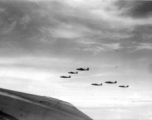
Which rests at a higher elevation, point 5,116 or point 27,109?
point 27,109

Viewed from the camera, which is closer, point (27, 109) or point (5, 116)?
point (5, 116)

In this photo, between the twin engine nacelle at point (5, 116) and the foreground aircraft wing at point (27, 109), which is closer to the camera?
the twin engine nacelle at point (5, 116)

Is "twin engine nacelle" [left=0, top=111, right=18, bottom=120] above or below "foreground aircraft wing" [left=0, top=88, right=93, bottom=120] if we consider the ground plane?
below

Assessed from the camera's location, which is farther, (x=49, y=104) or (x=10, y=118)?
(x=49, y=104)

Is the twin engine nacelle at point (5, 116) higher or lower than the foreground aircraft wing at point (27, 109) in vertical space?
lower

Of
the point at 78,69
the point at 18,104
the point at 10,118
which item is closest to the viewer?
the point at 10,118

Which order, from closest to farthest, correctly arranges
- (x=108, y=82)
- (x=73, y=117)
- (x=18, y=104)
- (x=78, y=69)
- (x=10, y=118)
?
1. (x=10, y=118)
2. (x=18, y=104)
3. (x=73, y=117)
4. (x=78, y=69)
5. (x=108, y=82)

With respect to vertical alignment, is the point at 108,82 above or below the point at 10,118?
above

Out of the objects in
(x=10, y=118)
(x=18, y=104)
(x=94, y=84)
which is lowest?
(x=10, y=118)

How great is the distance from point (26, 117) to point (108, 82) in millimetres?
80382

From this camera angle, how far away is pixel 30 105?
13672 millimetres

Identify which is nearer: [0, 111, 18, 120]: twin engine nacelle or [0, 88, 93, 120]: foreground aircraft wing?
[0, 111, 18, 120]: twin engine nacelle

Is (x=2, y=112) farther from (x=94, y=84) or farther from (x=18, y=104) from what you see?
(x=94, y=84)

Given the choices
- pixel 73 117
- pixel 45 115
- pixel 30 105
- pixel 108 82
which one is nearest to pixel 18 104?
pixel 30 105
